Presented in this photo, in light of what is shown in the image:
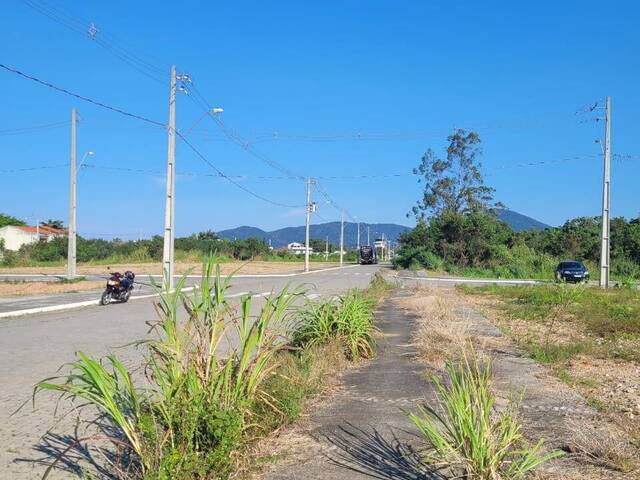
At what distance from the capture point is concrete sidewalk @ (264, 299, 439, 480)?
184 inches

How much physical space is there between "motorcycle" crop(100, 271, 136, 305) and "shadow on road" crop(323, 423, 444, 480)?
17095 mm

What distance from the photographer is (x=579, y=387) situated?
24.9 feet

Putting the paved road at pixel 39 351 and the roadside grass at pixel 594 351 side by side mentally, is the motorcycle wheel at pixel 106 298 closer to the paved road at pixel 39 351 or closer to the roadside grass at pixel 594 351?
the paved road at pixel 39 351

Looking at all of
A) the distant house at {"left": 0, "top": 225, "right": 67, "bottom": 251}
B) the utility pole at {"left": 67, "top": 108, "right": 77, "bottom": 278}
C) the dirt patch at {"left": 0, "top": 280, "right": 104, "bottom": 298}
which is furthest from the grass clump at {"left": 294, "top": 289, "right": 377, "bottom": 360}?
the distant house at {"left": 0, "top": 225, "right": 67, "bottom": 251}

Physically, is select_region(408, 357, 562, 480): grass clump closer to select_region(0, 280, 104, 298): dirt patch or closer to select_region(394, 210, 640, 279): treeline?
select_region(0, 280, 104, 298): dirt patch

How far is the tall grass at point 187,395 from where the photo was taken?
163 inches

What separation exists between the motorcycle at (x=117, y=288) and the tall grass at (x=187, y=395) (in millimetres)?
17077

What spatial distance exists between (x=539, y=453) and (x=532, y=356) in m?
5.24

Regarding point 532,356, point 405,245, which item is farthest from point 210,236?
point 532,356

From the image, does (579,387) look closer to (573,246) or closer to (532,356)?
(532,356)

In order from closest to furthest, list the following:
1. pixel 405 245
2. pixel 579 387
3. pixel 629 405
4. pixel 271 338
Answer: pixel 271 338 < pixel 629 405 < pixel 579 387 < pixel 405 245

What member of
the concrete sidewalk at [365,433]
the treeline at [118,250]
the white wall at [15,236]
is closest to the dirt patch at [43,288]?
the concrete sidewalk at [365,433]

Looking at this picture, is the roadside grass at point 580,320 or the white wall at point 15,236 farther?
the white wall at point 15,236

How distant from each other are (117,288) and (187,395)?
17.8m
